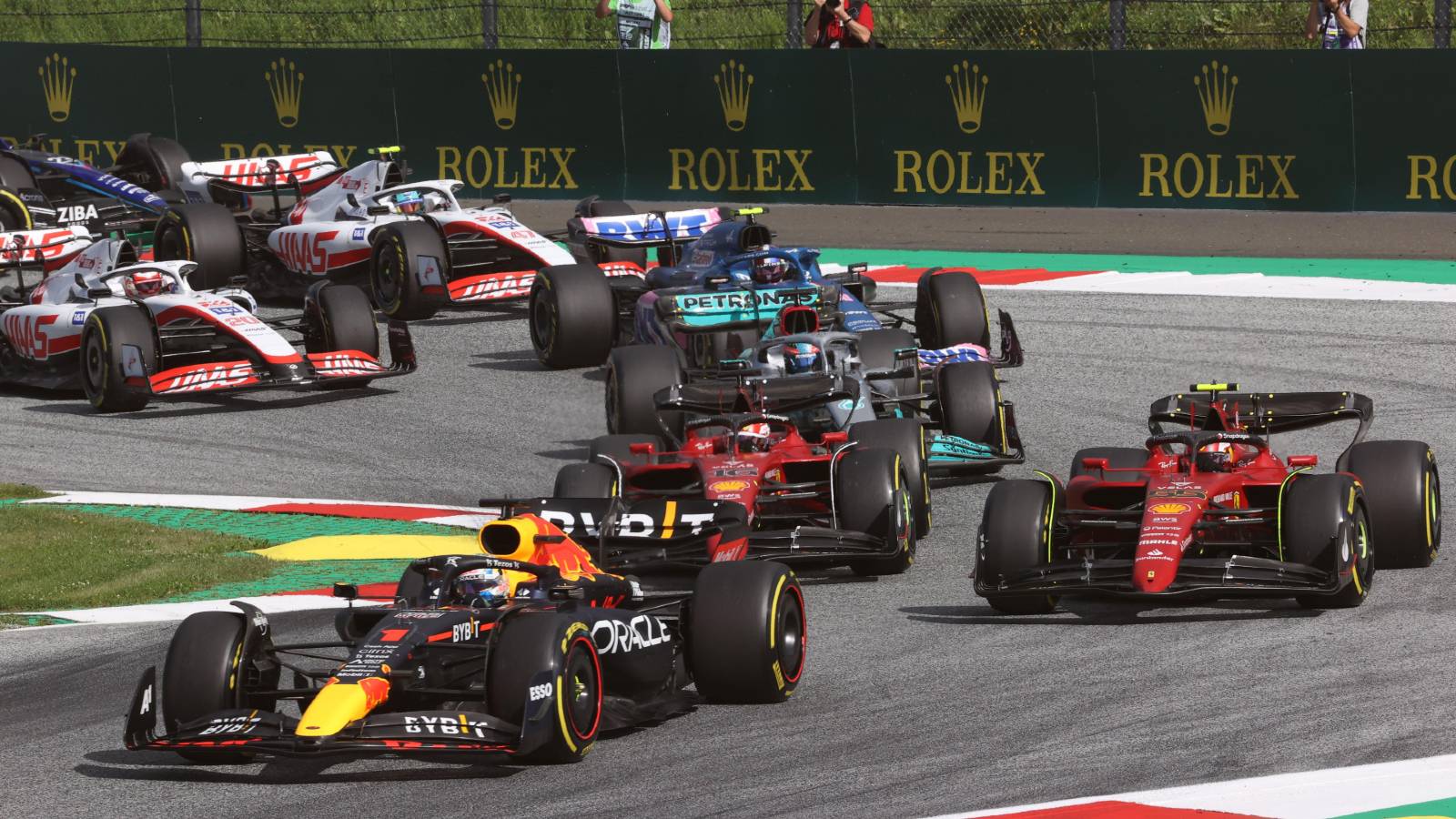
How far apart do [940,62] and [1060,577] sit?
14675 millimetres

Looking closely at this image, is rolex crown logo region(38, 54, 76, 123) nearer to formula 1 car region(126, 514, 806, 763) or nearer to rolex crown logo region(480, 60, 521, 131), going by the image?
rolex crown logo region(480, 60, 521, 131)

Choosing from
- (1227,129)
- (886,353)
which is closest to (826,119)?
(1227,129)

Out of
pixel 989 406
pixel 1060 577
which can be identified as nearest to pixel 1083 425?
pixel 989 406

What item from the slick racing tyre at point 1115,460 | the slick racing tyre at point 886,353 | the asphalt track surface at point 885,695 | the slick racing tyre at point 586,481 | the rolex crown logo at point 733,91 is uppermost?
the rolex crown logo at point 733,91

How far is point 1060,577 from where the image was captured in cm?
1152

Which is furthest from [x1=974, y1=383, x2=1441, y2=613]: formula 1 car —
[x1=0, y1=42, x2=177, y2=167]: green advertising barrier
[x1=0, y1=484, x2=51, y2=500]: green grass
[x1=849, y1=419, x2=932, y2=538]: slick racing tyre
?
[x1=0, y1=42, x2=177, y2=167]: green advertising barrier

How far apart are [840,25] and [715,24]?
4.63 m

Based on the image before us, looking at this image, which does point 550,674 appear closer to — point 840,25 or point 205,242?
point 205,242

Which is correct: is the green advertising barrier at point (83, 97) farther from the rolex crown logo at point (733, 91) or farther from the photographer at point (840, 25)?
the photographer at point (840, 25)

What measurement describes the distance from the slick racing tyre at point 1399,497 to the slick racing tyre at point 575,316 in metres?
8.67

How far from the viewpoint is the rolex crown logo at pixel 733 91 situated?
26.3 m

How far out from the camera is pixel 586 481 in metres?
13.5

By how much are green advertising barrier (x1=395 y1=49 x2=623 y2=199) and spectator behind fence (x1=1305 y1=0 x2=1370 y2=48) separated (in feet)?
25.7

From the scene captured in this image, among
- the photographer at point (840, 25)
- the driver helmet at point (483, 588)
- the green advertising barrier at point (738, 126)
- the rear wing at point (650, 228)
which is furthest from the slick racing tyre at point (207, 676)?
the photographer at point (840, 25)
